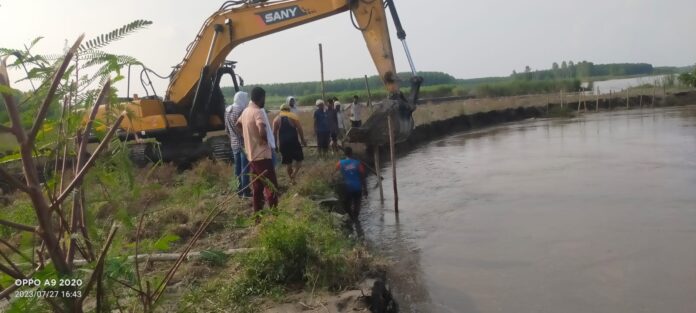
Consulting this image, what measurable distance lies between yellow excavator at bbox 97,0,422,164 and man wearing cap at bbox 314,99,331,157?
180 centimetres

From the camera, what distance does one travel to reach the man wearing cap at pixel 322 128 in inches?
493

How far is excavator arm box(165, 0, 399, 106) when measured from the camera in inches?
417

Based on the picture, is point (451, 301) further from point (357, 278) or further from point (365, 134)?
point (365, 134)

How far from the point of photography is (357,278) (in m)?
4.68

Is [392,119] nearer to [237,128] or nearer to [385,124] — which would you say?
[385,124]

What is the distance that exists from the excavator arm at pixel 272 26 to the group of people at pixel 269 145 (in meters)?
1.67

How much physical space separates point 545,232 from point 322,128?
6463 mm

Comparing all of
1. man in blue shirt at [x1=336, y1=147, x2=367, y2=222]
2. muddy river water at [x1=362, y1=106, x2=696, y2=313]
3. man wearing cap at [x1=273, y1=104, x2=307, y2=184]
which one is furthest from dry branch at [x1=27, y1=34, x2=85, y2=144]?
man wearing cap at [x1=273, y1=104, x2=307, y2=184]

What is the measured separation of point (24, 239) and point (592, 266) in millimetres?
5666

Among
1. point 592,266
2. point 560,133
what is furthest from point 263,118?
point 560,133

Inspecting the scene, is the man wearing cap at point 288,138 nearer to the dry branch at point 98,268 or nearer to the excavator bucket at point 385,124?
the excavator bucket at point 385,124

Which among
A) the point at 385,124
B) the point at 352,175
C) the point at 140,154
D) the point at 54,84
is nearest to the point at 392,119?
the point at 385,124

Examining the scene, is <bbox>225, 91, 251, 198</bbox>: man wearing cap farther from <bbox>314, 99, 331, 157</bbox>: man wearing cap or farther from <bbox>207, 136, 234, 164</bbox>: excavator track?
<bbox>314, 99, 331, 157</bbox>: man wearing cap

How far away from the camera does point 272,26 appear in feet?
35.0
